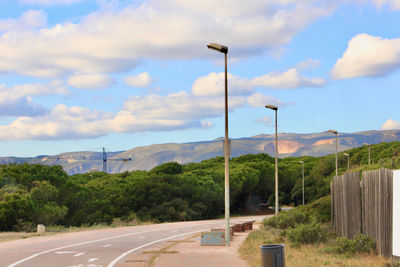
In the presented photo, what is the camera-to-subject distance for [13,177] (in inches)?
1829

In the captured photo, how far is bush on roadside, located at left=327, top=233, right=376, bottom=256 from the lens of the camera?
58.6 ft

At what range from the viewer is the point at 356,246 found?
1853cm

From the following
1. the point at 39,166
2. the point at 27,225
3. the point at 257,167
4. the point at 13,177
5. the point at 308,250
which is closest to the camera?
the point at 308,250

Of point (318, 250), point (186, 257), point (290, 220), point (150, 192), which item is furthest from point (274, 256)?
point (150, 192)

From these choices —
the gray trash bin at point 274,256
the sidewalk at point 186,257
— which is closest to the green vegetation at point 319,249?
the sidewalk at point 186,257

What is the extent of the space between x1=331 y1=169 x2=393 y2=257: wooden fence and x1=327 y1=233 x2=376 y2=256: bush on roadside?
0.79 ft

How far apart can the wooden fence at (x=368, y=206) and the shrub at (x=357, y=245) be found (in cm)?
24

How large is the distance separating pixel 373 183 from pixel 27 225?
1155 inches

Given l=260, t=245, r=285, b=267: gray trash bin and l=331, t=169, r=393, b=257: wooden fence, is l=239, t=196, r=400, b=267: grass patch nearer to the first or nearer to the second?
l=331, t=169, r=393, b=257: wooden fence

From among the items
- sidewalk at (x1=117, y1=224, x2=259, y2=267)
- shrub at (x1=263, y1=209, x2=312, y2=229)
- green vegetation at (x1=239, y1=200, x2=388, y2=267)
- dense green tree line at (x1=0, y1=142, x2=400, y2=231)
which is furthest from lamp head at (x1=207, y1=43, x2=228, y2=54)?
dense green tree line at (x1=0, y1=142, x2=400, y2=231)

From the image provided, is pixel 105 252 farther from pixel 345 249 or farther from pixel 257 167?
pixel 257 167

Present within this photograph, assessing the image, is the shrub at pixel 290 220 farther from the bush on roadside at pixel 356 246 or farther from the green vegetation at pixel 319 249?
the bush on roadside at pixel 356 246

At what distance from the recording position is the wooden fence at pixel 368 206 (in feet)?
54.7

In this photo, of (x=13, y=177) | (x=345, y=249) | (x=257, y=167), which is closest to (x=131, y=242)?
(x=345, y=249)
